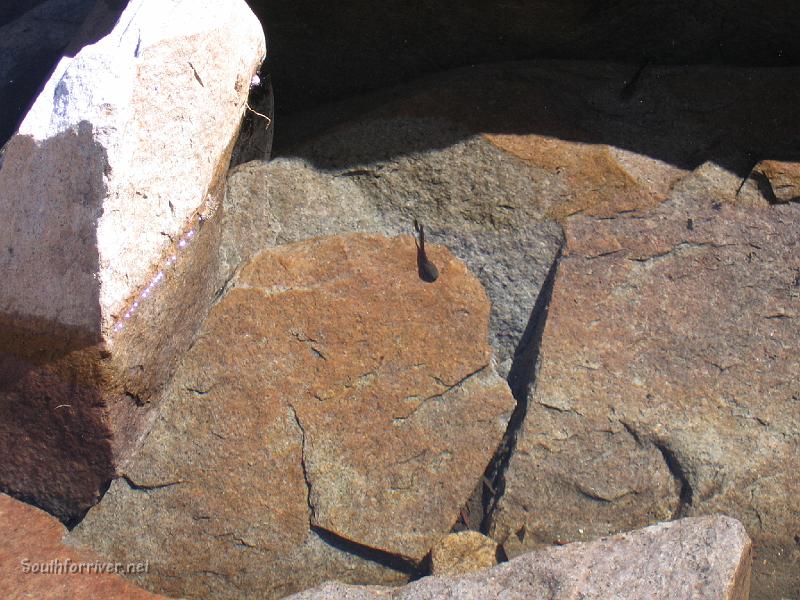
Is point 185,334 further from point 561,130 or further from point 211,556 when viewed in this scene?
point 561,130

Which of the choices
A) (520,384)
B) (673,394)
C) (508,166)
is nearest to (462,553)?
(520,384)

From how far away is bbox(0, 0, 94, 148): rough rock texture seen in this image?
277 cm

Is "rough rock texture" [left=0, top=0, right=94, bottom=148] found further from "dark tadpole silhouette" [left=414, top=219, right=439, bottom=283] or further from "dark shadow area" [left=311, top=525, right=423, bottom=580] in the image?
"dark shadow area" [left=311, top=525, right=423, bottom=580]

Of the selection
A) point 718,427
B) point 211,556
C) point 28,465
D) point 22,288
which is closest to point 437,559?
point 211,556

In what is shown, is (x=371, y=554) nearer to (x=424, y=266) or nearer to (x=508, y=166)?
(x=424, y=266)

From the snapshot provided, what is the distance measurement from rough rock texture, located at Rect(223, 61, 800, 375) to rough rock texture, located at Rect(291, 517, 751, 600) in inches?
23.0

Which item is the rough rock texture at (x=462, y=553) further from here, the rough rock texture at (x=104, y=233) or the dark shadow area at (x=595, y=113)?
the dark shadow area at (x=595, y=113)

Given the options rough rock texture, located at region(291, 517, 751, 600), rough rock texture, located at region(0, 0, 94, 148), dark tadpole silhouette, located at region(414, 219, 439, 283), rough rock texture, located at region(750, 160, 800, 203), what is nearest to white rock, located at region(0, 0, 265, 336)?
dark tadpole silhouette, located at region(414, 219, 439, 283)

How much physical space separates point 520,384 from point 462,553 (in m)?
0.46

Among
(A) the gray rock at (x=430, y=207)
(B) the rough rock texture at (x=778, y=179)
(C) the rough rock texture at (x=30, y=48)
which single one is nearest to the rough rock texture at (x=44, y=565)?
(A) the gray rock at (x=430, y=207)

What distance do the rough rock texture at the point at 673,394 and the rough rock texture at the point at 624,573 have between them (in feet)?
0.76

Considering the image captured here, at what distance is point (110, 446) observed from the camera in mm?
1831

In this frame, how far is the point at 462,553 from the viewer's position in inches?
77.3

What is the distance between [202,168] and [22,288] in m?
0.49
